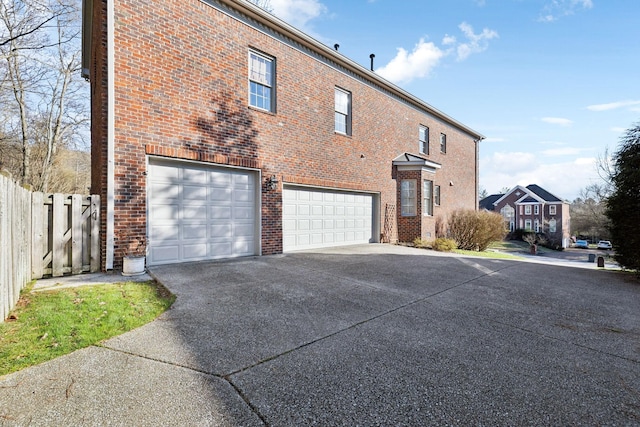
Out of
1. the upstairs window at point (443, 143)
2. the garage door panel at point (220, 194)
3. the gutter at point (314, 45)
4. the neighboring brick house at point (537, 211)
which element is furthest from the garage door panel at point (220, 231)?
the neighboring brick house at point (537, 211)

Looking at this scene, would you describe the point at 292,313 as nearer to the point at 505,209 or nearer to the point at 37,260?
the point at 37,260

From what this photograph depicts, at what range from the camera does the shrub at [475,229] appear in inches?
571

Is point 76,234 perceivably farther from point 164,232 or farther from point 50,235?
point 164,232

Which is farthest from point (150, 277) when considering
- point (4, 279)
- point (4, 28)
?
point (4, 28)

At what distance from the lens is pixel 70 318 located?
3.51 meters

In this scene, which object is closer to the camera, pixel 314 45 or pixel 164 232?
pixel 164 232

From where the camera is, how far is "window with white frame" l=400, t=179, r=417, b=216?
13.5 meters

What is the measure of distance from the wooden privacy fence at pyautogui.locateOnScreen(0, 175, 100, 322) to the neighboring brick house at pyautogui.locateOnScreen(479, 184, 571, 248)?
41.3 m

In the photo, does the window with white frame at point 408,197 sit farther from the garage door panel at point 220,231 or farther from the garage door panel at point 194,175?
the garage door panel at point 194,175

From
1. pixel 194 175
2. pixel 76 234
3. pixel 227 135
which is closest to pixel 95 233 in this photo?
pixel 76 234

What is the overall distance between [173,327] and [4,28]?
2099 centimetres

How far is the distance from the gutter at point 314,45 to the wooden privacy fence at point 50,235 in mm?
5749

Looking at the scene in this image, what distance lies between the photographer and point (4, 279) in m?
3.37

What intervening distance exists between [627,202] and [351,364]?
805 cm
